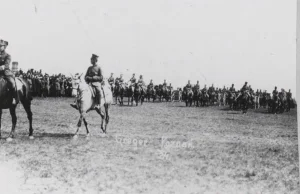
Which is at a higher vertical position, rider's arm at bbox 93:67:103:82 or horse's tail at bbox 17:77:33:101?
rider's arm at bbox 93:67:103:82

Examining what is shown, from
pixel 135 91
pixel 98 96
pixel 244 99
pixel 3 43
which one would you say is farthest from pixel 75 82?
pixel 135 91

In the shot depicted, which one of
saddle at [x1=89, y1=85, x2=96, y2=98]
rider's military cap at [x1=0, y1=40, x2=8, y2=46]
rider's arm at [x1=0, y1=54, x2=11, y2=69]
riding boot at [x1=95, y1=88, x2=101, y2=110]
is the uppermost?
rider's military cap at [x1=0, y1=40, x2=8, y2=46]

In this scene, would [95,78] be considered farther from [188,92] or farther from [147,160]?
[188,92]

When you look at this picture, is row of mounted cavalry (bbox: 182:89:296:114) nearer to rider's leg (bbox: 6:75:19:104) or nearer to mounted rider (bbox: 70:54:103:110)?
mounted rider (bbox: 70:54:103:110)

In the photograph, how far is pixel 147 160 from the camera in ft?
20.5

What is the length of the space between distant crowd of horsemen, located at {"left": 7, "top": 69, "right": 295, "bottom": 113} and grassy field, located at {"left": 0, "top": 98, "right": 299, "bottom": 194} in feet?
4.67

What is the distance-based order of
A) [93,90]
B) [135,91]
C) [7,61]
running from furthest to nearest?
[135,91]
[93,90]
[7,61]

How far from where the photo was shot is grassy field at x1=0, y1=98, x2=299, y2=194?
5574 millimetres

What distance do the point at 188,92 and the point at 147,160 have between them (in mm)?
12096

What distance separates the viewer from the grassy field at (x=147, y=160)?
557 cm

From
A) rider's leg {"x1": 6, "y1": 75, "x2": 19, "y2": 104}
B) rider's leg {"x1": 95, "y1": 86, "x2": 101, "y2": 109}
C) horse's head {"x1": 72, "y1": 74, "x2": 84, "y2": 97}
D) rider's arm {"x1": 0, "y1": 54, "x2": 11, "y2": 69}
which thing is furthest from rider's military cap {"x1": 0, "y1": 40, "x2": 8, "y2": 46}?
rider's leg {"x1": 95, "y1": 86, "x2": 101, "y2": 109}

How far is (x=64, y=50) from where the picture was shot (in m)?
7.19

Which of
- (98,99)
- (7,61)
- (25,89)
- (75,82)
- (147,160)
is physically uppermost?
(7,61)

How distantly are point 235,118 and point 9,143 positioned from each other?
16.5 ft
